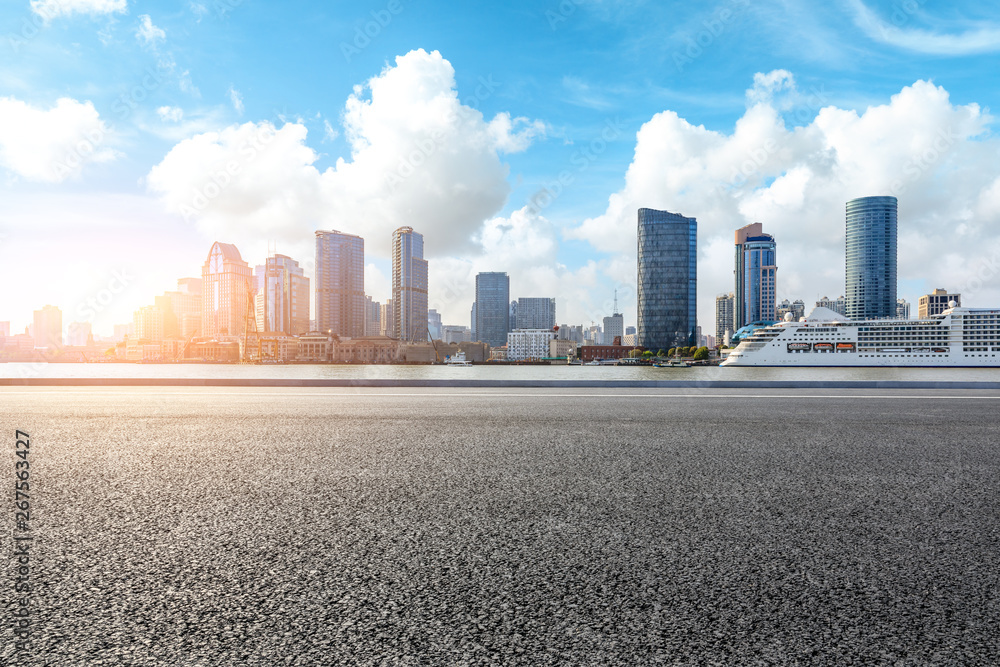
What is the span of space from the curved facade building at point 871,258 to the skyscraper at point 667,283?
57.6 metres

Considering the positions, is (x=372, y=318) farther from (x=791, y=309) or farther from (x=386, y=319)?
(x=791, y=309)

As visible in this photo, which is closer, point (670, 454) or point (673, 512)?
point (673, 512)

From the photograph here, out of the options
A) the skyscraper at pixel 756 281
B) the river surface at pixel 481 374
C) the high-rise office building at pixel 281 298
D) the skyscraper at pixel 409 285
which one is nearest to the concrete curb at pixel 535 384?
the river surface at pixel 481 374

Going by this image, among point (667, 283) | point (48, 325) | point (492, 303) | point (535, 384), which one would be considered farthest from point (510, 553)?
point (492, 303)

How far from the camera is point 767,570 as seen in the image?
238cm

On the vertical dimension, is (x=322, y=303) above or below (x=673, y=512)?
above

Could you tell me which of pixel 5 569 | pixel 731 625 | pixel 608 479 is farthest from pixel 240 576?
pixel 608 479

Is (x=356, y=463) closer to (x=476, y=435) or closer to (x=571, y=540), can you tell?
(x=476, y=435)

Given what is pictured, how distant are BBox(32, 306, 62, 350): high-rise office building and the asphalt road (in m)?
81.7

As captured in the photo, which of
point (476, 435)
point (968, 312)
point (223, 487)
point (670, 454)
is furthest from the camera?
point (968, 312)

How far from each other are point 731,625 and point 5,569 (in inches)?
131

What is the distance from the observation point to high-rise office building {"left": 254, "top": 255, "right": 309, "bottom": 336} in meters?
123

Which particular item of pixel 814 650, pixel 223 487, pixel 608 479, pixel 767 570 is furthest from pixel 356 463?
pixel 814 650

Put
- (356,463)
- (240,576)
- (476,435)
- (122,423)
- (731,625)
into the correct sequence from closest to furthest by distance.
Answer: (731,625) → (240,576) → (356,463) → (476,435) → (122,423)
